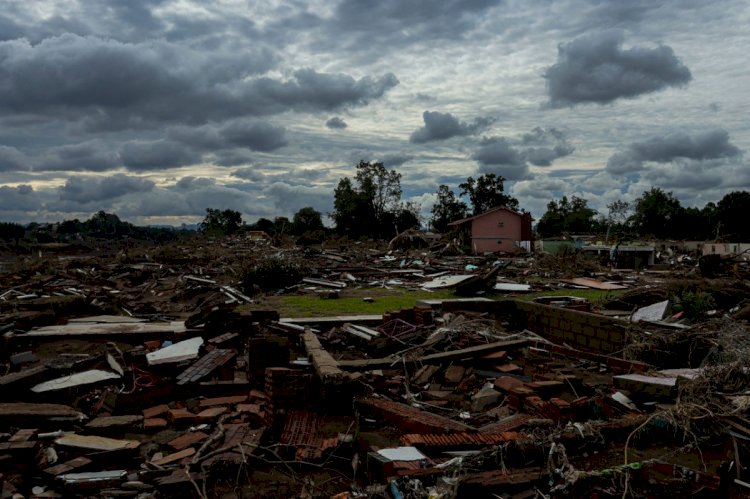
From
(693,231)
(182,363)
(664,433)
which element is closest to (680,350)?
(664,433)

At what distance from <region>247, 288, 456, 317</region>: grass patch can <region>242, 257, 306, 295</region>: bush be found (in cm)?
150

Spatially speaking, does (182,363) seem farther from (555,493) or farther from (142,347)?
(555,493)

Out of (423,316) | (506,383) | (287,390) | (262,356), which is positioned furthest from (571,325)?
(287,390)

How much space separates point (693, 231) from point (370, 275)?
4164 centimetres

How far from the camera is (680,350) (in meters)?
7.45

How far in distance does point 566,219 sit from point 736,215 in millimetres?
19613

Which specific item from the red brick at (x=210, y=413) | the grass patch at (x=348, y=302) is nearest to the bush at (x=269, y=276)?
the grass patch at (x=348, y=302)

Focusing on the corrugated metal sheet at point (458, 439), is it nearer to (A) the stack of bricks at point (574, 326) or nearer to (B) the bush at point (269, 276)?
(A) the stack of bricks at point (574, 326)

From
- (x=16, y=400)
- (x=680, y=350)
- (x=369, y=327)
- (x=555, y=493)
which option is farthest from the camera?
(x=369, y=327)

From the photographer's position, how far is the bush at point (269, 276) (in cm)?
1692

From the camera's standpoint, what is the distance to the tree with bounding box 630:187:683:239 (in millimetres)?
50719

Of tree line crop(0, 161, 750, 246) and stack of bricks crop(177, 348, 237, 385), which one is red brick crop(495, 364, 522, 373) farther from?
tree line crop(0, 161, 750, 246)

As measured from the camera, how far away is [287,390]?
5637 mm

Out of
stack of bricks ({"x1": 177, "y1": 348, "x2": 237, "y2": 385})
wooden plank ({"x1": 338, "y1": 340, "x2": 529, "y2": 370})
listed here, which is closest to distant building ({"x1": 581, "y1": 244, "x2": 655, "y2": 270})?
wooden plank ({"x1": 338, "y1": 340, "x2": 529, "y2": 370})
